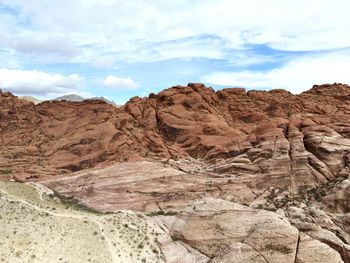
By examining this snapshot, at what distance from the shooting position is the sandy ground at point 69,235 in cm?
4694

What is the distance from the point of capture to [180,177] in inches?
2542

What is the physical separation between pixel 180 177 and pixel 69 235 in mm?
19005

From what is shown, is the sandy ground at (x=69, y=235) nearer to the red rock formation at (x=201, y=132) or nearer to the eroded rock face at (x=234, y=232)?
the eroded rock face at (x=234, y=232)

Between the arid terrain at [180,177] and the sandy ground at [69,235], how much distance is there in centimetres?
14

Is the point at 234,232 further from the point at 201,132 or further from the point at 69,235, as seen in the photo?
the point at 201,132

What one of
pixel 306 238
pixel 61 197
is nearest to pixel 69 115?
pixel 61 197

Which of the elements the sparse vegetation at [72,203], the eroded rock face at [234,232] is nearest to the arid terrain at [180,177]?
the eroded rock face at [234,232]

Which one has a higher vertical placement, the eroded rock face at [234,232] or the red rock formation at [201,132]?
the red rock formation at [201,132]

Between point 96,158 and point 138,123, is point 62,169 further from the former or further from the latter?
point 138,123

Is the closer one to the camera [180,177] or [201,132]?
[180,177]

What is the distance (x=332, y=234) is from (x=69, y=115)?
49935 millimetres

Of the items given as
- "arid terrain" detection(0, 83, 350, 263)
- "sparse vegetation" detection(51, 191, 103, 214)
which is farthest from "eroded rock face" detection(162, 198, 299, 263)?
"sparse vegetation" detection(51, 191, 103, 214)

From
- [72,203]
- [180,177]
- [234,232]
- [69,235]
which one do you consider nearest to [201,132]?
[180,177]

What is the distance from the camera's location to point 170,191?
63.2m
